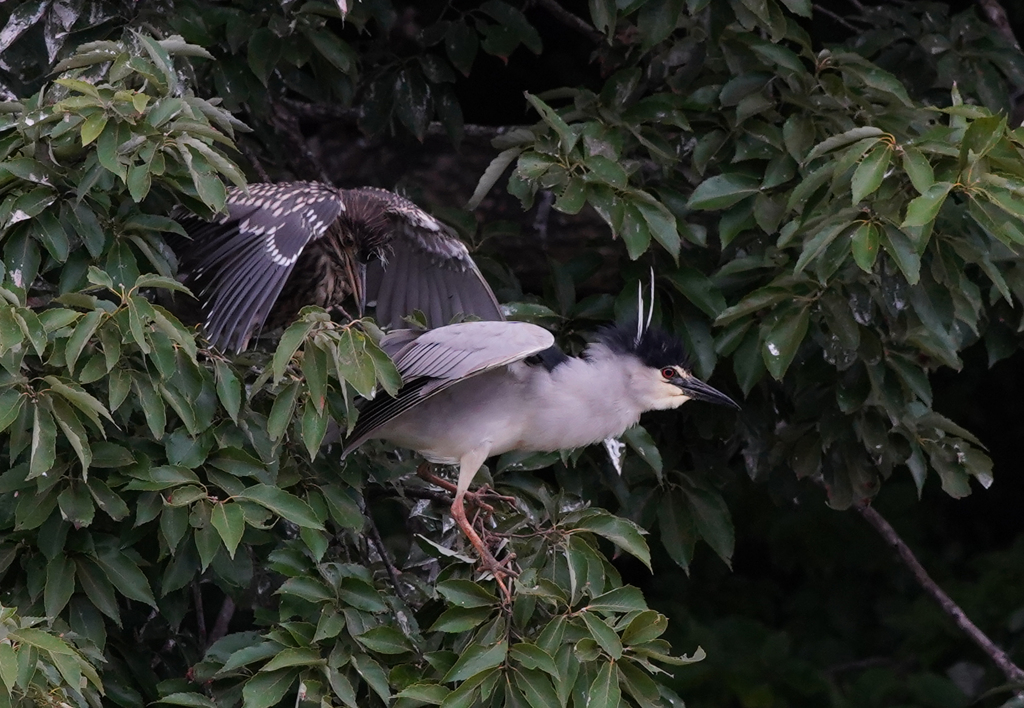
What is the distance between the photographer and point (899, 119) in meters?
2.94

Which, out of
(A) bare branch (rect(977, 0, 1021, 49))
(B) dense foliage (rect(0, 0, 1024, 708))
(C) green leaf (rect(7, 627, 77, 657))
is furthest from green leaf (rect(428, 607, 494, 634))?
(A) bare branch (rect(977, 0, 1021, 49))

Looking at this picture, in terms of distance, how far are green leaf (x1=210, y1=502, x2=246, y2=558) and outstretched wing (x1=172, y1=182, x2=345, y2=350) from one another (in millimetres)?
665

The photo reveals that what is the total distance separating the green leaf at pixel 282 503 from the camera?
2256 millimetres

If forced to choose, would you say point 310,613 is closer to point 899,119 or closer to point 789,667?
point 899,119

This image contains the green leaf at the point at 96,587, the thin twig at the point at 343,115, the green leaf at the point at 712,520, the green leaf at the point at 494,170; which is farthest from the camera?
the thin twig at the point at 343,115

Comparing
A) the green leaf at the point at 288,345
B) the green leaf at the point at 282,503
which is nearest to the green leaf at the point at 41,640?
the green leaf at the point at 282,503

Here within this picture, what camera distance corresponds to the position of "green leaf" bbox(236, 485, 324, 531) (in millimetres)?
2256

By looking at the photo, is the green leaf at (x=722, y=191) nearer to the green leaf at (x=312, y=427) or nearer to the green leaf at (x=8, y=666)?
the green leaf at (x=312, y=427)

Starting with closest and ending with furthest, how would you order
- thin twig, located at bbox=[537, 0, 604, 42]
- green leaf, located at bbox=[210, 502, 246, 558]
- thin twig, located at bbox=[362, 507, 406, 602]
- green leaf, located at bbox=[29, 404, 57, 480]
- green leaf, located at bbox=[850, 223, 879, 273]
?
green leaf, located at bbox=[29, 404, 57, 480], green leaf, located at bbox=[210, 502, 246, 558], green leaf, located at bbox=[850, 223, 879, 273], thin twig, located at bbox=[362, 507, 406, 602], thin twig, located at bbox=[537, 0, 604, 42]

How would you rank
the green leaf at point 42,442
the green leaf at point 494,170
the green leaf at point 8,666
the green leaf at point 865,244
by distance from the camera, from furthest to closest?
the green leaf at point 494,170, the green leaf at point 865,244, the green leaf at point 42,442, the green leaf at point 8,666

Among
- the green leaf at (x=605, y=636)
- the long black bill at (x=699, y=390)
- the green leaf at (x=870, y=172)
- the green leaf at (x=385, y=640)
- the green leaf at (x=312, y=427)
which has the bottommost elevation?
the long black bill at (x=699, y=390)

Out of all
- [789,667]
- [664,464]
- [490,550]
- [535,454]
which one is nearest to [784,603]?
[789,667]

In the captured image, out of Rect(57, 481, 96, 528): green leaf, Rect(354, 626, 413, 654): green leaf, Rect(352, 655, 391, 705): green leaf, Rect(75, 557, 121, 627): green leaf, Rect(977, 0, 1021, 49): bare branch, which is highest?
Rect(57, 481, 96, 528): green leaf

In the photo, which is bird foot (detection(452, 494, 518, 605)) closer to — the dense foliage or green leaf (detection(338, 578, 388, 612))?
the dense foliage
